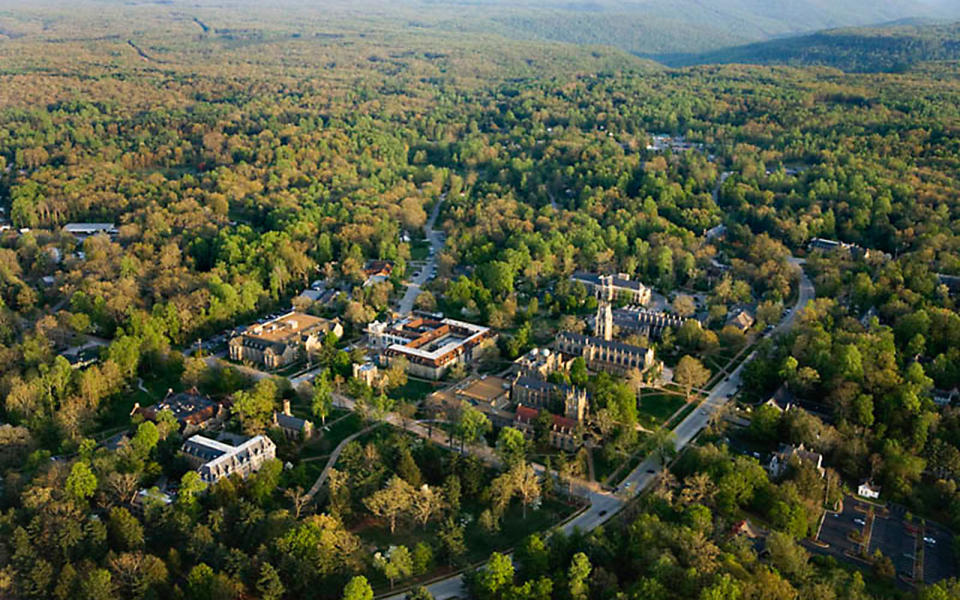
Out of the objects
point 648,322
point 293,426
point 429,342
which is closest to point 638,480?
point 293,426

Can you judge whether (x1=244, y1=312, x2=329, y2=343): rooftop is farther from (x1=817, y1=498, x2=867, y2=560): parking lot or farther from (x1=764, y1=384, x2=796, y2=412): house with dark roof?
(x1=817, y1=498, x2=867, y2=560): parking lot

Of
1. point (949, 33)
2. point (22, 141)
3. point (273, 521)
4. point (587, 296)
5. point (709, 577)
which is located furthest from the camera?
point (949, 33)

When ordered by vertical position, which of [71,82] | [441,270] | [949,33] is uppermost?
[949,33]

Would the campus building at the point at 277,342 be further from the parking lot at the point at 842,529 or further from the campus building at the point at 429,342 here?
the parking lot at the point at 842,529

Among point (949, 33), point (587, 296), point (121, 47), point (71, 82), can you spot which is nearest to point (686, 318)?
point (587, 296)

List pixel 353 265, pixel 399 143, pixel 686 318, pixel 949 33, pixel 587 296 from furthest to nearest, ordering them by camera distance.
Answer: pixel 949 33
pixel 399 143
pixel 353 265
pixel 587 296
pixel 686 318

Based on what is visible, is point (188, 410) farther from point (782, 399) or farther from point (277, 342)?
point (782, 399)

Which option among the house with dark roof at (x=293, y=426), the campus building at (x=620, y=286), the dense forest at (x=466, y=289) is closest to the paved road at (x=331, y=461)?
the dense forest at (x=466, y=289)

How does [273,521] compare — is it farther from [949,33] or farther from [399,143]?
[949,33]

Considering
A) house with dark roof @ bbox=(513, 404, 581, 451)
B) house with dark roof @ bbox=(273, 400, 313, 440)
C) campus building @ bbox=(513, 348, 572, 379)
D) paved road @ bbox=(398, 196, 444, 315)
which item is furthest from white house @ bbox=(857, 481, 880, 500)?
paved road @ bbox=(398, 196, 444, 315)
